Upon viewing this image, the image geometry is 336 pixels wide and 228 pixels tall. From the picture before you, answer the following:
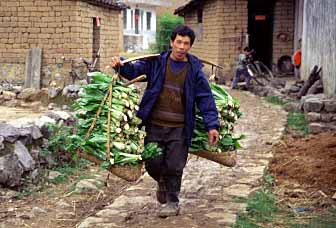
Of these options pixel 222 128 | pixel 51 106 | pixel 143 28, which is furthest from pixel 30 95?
pixel 143 28

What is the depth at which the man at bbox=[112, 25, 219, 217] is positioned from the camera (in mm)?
4855

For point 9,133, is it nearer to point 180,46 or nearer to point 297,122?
point 180,46

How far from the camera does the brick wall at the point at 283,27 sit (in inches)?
759

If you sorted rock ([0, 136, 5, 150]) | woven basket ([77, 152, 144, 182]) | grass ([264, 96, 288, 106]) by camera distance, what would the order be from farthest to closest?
1. grass ([264, 96, 288, 106])
2. rock ([0, 136, 5, 150])
3. woven basket ([77, 152, 144, 182])

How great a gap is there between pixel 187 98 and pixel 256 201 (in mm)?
1335

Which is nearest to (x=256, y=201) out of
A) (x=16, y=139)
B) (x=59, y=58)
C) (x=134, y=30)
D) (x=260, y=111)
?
(x=16, y=139)

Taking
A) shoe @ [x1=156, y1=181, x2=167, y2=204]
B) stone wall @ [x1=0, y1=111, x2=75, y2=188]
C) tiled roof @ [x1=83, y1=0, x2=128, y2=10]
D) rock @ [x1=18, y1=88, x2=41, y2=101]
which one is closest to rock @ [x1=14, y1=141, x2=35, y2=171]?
stone wall @ [x1=0, y1=111, x2=75, y2=188]

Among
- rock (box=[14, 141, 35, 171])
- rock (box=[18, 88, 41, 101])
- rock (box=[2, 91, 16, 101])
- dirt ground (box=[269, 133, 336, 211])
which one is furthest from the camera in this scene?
rock (box=[2, 91, 16, 101])

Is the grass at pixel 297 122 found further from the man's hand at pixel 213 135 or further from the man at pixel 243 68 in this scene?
the man at pixel 243 68

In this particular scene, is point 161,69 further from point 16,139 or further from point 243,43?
point 243,43

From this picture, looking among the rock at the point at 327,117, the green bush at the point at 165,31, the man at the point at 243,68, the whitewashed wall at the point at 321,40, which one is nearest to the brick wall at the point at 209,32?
the man at the point at 243,68

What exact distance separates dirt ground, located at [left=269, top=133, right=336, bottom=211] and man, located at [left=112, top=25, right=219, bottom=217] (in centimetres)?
132

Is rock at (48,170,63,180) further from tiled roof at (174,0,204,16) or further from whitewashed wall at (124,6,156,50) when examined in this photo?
whitewashed wall at (124,6,156,50)

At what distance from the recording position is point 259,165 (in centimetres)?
723
